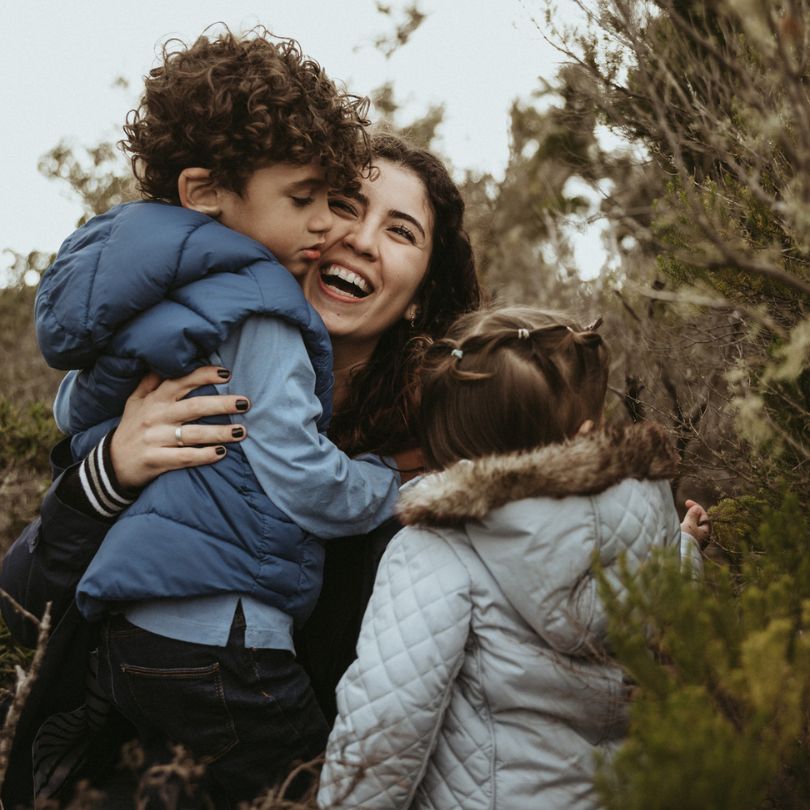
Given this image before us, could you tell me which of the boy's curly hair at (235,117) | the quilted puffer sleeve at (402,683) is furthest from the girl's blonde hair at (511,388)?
the boy's curly hair at (235,117)

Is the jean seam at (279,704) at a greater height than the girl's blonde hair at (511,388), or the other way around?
the girl's blonde hair at (511,388)

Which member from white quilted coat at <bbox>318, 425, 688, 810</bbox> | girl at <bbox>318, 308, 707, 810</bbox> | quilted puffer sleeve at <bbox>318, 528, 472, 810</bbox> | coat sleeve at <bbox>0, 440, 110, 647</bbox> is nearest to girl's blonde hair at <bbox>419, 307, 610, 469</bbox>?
girl at <bbox>318, 308, 707, 810</bbox>

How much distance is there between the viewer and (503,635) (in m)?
1.87

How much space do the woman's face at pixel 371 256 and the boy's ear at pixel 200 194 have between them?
0.49 meters

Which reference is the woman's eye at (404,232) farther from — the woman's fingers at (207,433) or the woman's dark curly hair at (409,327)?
the woman's fingers at (207,433)

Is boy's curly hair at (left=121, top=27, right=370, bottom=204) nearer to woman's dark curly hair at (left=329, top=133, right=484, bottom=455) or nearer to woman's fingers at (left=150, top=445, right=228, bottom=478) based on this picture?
woman's dark curly hair at (left=329, top=133, right=484, bottom=455)

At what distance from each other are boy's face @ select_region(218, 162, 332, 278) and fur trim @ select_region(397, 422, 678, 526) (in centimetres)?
94

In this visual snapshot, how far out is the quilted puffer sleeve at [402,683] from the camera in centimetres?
182

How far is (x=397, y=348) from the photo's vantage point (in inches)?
130

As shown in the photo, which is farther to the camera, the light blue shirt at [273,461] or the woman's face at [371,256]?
the woman's face at [371,256]

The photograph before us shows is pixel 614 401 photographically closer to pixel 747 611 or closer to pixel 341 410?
pixel 341 410

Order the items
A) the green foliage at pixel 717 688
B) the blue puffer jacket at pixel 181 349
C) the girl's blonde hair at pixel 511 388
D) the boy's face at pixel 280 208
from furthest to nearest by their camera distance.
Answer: the boy's face at pixel 280 208, the blue puffer jacket at pixel 181 349, the girl's blonde hair at pixel 511 388, the green foliage at pixel 717 688

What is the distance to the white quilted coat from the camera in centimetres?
179

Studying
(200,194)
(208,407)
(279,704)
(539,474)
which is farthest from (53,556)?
(539,474)
